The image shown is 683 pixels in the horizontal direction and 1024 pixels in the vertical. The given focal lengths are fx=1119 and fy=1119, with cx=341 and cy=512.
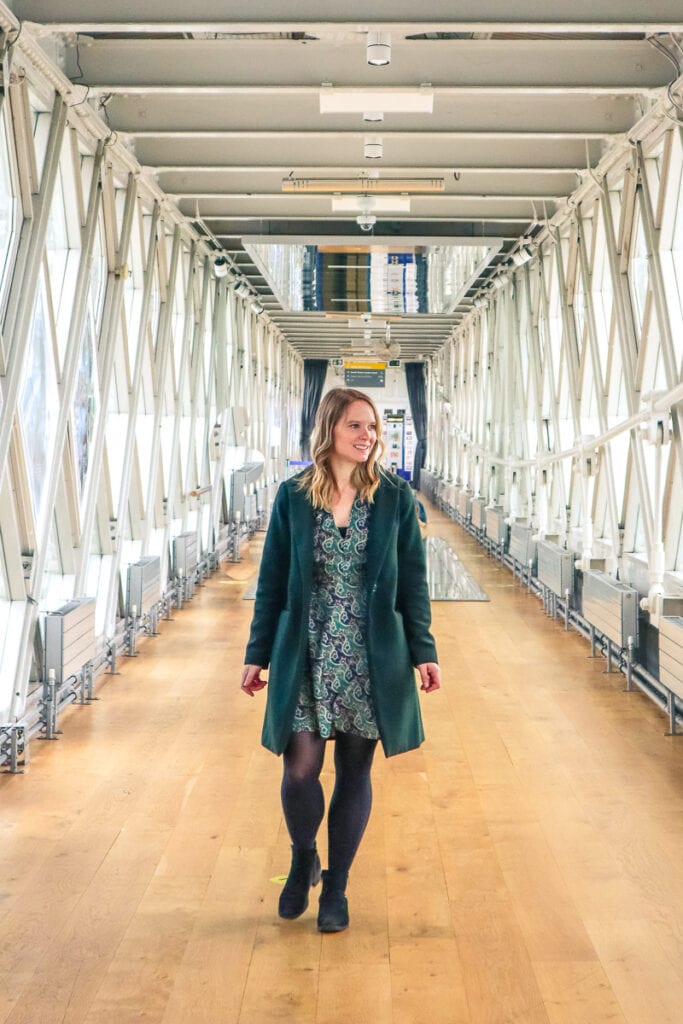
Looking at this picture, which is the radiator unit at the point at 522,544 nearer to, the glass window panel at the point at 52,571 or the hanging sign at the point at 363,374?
the glass window panel at the point at 52,571

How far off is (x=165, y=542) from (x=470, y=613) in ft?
8.34

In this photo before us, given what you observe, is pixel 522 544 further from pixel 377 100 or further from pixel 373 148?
pixel 377 100

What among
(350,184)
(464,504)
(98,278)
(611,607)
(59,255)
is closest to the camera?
(59,255)

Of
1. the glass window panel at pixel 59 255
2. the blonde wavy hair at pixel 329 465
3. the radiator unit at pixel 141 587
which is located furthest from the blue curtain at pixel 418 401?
the blonde wavy hair at pixel 329 465

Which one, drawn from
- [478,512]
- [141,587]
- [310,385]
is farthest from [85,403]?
[310,385]

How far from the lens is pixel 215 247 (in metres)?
11.3

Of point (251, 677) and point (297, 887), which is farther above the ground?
point (251, 677)

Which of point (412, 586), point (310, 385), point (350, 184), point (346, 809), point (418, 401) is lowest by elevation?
point (346, 809)

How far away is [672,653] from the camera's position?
5.13 meters

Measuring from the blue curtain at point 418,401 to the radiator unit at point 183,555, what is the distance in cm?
2068

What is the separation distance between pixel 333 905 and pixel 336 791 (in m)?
0.32

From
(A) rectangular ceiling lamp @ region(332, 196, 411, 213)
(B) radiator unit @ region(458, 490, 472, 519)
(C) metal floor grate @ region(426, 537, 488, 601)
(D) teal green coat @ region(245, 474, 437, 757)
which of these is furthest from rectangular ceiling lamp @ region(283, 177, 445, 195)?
(B) radiator unit @ region(458, 490, 472, 519)

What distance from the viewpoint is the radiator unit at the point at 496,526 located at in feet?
40.5

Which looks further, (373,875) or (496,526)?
(496,526)
